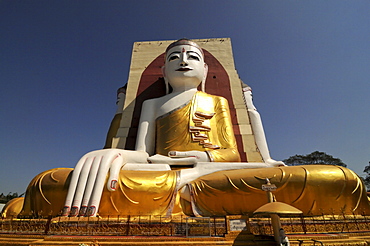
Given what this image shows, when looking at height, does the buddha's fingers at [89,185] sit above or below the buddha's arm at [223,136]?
below

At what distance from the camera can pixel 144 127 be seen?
6074 millimetres

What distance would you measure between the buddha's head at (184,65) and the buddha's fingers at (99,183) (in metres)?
3.20

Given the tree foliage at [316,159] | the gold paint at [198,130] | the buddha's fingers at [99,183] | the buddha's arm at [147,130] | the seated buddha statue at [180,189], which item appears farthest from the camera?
the tree foliage at [316,159]

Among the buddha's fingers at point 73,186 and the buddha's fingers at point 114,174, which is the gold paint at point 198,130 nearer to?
the buddha's fingers at point 114,174

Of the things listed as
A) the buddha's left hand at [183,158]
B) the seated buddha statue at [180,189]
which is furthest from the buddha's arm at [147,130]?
the seated buddha statue at [180,189]

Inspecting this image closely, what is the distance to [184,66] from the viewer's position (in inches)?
254

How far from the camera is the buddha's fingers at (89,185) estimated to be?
3.57 m

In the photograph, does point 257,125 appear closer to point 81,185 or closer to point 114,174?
point 114,174

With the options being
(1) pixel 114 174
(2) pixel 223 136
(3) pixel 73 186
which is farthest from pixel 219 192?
(3) pixel 73 186

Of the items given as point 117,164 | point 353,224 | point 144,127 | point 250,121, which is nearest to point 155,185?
point 117,164

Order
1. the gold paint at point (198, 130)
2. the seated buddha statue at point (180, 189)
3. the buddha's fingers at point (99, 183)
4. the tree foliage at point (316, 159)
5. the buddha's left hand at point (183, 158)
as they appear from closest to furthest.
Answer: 1. the buddha's fingers at point (99, 183)
2. the seated buddha statue at point (180, 189)
3. the buddha's left hand at point (183, 158)
4. the gold paint at point (198, 130)
5. the tree foliage at point (316, 159)

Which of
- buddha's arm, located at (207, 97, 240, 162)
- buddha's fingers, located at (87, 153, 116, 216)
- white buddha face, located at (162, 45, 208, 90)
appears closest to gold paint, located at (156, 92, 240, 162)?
buddha's arm, located at (207, 97, 240, 162)

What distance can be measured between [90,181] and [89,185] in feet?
0.23

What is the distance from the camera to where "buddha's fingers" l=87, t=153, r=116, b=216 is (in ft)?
11.7
